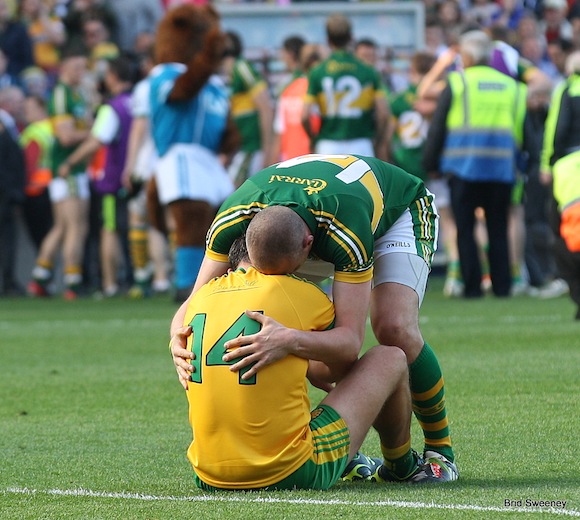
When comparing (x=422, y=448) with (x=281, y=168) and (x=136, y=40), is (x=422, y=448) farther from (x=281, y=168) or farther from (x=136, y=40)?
(x=136, y=40)

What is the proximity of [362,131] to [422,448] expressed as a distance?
8463mm

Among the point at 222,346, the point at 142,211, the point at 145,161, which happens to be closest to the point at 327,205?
the point at 222,346

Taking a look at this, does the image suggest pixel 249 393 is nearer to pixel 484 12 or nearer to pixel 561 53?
pixel 561 53

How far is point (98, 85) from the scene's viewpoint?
18141 mm

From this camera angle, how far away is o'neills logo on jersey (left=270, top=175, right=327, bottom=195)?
501cm

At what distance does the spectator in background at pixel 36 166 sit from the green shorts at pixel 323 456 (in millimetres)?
13398

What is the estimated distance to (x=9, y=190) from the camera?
17.2 m

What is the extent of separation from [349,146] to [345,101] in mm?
435

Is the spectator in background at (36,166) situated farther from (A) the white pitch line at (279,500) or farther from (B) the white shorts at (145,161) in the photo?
(A) the white pitch line at (279,500)

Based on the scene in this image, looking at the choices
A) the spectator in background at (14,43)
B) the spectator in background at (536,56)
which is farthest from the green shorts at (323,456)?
the spectator in background at (14,43)

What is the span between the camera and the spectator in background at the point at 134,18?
2078cm

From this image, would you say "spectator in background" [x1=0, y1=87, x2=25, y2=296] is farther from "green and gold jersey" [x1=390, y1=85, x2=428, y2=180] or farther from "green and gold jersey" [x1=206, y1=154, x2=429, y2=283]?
"green and gold jersey" [x1=206, y1=154, x2=429, y2=283]

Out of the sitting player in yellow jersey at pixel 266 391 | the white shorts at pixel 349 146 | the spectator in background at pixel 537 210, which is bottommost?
the spectator in background at pixel 537 210

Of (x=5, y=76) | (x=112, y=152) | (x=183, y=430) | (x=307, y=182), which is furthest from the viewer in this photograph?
(x=5, y=76)
